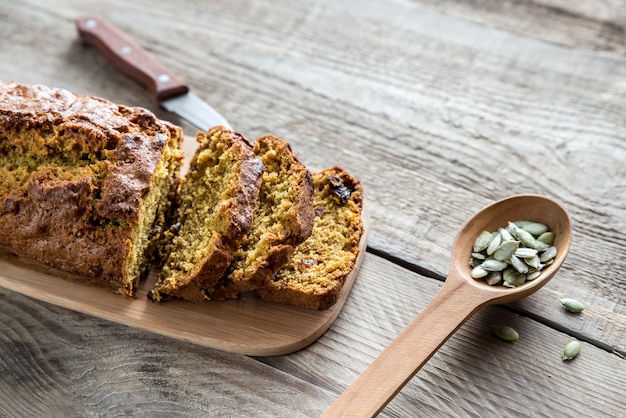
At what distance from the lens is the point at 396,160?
3.62 meters

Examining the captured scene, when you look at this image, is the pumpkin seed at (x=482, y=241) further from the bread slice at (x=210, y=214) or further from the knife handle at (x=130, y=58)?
the knife handle at (x=130, y=58)

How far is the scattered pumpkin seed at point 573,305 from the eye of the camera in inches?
117

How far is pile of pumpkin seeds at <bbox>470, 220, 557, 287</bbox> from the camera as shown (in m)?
2.84

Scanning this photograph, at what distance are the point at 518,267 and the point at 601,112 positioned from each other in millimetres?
1430

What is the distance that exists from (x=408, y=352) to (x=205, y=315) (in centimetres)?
86

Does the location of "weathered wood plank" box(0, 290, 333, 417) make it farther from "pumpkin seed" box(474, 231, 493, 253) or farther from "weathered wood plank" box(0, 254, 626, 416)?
"pumpkin seed" box(474, 231, 493, 253)

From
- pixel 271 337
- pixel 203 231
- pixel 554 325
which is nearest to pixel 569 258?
pixel 554 325

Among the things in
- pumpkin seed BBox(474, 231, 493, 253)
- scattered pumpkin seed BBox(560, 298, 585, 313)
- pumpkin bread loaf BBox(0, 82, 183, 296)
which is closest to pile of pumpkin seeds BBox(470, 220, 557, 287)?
pumpkin seed BBox(474, 231, 493, 253)

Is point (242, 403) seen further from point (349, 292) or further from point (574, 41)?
point (574, 41)

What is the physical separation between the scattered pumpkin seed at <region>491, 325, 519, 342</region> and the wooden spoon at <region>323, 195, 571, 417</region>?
0.12 m

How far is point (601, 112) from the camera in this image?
3793 millimetres

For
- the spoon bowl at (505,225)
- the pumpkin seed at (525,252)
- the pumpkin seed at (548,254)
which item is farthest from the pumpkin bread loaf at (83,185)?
the pumpkin seed at (548,254)

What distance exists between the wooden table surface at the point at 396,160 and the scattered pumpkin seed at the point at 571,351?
0.04m

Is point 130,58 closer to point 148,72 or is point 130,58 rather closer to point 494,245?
point 148,72
